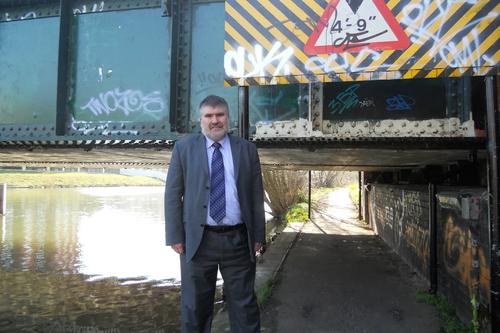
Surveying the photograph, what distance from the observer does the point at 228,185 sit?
2904 millimetres

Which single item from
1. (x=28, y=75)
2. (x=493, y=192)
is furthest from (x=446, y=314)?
(x=28, y=75)

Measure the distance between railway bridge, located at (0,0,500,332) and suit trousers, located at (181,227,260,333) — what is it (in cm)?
145

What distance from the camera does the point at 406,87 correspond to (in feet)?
13.2

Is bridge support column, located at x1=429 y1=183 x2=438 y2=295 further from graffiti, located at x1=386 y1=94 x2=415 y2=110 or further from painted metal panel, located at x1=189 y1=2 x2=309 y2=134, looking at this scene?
painted metal panel, located at x1=189 y1=2 x2=309 y2=134

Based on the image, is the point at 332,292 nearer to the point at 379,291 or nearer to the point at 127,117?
the point at 379,291

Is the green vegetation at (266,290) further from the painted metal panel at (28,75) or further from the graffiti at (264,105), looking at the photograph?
the painted metal panel at (28,75)

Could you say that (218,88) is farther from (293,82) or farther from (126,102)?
(293,82)

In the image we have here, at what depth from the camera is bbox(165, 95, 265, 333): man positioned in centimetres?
280

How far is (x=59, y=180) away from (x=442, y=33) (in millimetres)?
54847

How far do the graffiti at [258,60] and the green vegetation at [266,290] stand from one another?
3013mm

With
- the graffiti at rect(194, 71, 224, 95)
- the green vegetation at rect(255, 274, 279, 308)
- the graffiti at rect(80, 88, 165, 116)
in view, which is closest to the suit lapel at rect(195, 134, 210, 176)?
the graffiti at rect(194, 71, 224, 95)

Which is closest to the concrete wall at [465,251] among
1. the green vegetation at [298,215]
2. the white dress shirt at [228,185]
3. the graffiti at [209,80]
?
the white dress shirt at [228,185]

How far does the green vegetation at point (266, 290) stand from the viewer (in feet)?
16.1

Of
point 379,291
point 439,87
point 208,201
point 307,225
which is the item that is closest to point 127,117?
point 208,201
